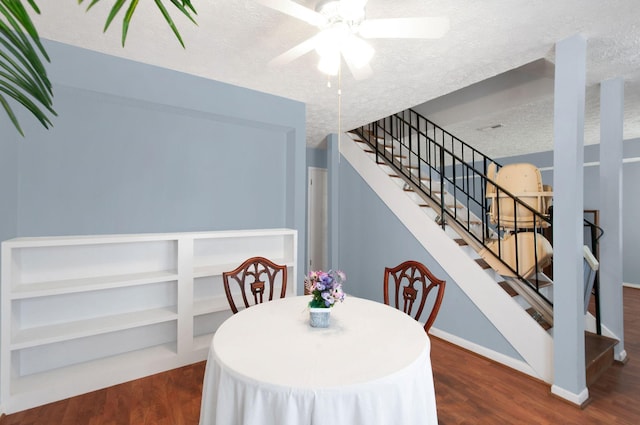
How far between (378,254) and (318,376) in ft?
9.74

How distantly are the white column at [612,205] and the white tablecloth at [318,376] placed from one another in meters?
2.53

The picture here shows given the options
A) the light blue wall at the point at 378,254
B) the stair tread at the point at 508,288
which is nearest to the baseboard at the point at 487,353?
the light blue wall at the point at 378,254

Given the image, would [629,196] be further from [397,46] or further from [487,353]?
[397,46]

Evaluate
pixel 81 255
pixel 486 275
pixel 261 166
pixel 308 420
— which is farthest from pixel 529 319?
pixel 81 255

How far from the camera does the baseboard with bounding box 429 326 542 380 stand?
2502 mm

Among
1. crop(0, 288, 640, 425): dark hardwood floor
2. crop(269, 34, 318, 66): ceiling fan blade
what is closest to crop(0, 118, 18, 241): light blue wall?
crop(0, 288, 640, 425): dark hardwood floor

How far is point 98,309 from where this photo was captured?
2473 mm

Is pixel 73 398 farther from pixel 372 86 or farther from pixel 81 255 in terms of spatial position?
pixel 372 86

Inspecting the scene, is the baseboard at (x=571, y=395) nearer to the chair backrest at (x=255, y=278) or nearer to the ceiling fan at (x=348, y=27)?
the chair backrest at (x=255, y=278)

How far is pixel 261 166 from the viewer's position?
3307mm

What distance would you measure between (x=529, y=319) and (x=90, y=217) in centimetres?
368

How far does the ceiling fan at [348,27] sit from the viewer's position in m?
1.46

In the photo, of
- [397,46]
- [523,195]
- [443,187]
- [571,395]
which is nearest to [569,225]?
[523,195]

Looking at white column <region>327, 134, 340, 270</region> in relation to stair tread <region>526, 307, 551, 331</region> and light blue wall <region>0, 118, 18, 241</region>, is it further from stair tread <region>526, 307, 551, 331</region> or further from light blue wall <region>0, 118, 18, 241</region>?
light blue wall <region>0, 118, 18, 241</region>
